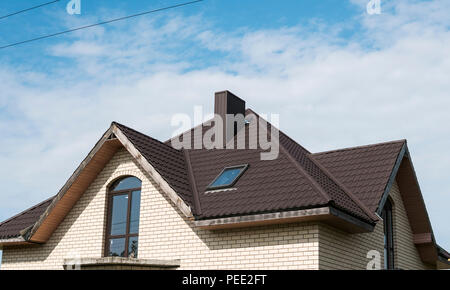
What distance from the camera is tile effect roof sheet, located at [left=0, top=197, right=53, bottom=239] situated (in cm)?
1550

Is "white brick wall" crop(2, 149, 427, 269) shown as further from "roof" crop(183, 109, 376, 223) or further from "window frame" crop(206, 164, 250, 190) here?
"window frame" crop(206, 164, 250, 190)

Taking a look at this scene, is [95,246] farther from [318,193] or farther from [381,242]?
[381,242]

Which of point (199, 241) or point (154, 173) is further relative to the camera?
point (154, 173)

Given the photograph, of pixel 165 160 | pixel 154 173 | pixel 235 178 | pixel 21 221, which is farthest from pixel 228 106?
pixel 21 221

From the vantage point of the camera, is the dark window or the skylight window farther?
the dark window

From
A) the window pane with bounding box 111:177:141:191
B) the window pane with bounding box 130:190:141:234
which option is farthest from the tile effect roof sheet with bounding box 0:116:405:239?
the window pane with bounding box 130:190:141:234

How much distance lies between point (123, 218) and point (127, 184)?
855 mm

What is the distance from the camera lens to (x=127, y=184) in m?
14.8

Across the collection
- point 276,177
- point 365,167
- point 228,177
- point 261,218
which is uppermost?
point 365,167

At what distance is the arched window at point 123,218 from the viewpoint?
14219 millimetres

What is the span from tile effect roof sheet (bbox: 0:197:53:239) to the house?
0.16 ft

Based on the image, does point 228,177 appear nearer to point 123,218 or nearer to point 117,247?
point 123,218

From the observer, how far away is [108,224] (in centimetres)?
1474

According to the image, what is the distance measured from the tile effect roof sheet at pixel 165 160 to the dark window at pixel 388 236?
534 centimetres
